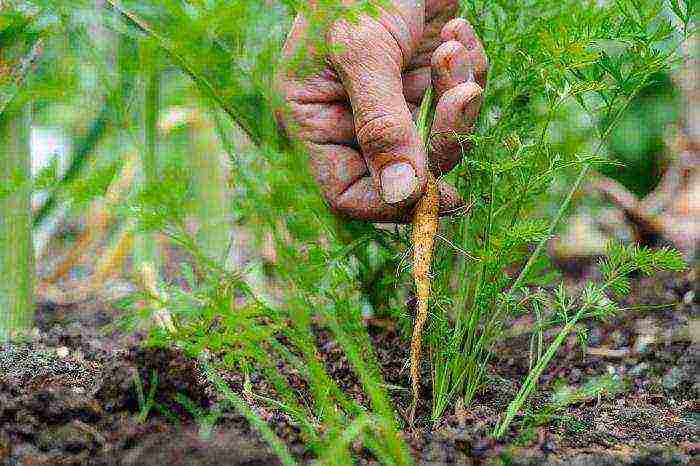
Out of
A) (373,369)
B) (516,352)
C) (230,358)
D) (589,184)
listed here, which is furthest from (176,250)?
(230,358)

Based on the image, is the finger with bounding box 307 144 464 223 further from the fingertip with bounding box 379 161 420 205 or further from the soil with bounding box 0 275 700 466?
the soil with bounding box 0 275 700 466

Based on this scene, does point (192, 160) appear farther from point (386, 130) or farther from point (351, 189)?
point (386, 130)

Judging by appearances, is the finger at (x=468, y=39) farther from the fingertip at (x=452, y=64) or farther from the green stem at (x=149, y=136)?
the green stem at (x=149, y=136)

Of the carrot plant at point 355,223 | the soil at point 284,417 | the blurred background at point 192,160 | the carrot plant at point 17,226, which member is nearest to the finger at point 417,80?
the carrot plant at point 355,223

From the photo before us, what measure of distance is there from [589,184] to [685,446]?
1778 mm

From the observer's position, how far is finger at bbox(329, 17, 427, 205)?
3.68 ft

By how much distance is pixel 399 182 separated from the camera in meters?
1.14

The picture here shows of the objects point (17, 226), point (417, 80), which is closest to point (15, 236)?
point (17, 226)

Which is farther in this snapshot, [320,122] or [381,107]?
[320,122]

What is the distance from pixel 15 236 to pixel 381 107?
2.58 ft

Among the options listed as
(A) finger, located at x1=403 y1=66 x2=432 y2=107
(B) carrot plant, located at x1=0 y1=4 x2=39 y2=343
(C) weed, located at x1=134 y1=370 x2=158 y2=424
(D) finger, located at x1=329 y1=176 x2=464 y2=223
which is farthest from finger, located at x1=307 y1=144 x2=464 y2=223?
(B) carrot plant, located at x1=0 y1=4 x2=39 y2=343

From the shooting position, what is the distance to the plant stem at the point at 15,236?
Result: 1.51 meters

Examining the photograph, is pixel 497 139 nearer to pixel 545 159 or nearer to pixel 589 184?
pixel 545 159

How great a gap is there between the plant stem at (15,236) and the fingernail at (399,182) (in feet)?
2.27
